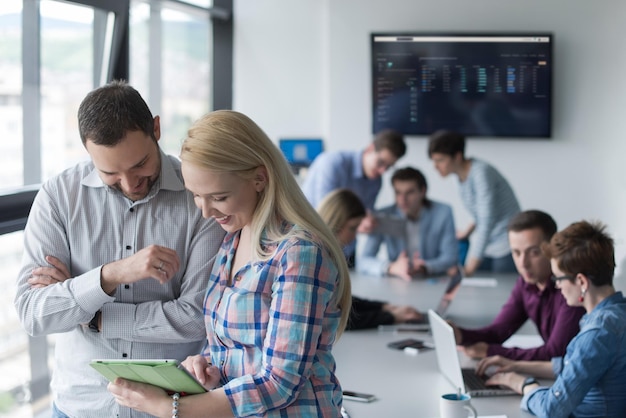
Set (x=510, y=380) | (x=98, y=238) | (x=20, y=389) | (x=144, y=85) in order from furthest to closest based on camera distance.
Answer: (x=144, y=85) → (x=20, y=389) → (x=510, y=380) → (x=98, y=238)

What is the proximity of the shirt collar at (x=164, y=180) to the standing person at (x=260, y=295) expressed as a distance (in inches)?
9.5

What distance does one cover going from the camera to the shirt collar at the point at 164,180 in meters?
2.06

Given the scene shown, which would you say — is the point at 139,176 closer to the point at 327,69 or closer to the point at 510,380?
the point at 510,380

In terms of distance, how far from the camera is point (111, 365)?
1.72 metres

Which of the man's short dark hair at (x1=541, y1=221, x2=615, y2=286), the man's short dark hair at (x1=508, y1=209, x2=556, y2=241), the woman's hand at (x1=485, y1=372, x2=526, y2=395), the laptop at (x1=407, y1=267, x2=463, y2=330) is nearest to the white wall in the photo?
the laptop at (x1=407, y1=267, x2=463, y2=330)

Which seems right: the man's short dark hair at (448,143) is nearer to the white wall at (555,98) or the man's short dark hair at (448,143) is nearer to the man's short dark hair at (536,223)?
the white wall at (555,98)

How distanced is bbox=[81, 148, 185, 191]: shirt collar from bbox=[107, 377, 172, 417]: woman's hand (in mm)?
498

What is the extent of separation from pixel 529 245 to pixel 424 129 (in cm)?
342

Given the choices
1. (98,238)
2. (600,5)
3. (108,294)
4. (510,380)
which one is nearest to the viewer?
(108,294)

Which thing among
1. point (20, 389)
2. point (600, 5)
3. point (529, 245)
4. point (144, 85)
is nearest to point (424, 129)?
point (600, 5)

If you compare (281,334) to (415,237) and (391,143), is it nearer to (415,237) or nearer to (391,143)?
(391,143)

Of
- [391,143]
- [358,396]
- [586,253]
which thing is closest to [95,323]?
[358,396]

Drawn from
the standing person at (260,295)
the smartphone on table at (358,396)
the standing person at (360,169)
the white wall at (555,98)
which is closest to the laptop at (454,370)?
the smartphone on table at (358,396)

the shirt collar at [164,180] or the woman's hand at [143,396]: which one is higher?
the shirt collar at [164,180]
